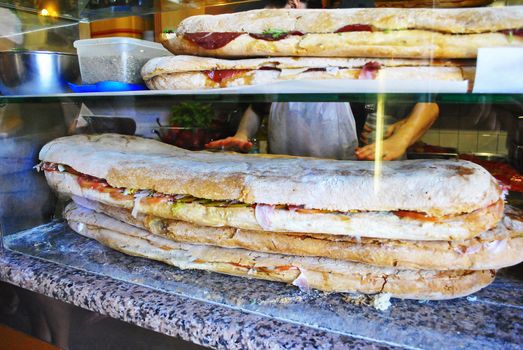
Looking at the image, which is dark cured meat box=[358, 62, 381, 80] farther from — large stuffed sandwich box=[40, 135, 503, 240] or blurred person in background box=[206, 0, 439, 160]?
large stuffed sandwich box=[40, 135, 503, 240]

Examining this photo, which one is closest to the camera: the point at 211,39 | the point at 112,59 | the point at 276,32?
the point at 276,32

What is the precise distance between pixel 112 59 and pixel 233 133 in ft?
1.94

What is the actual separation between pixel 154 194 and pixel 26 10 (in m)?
1.36

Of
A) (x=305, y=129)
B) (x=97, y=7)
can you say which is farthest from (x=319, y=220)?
(x=97, y=7)

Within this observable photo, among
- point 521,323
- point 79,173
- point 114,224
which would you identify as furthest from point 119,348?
point 521,323

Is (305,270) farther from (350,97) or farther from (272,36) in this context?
(272,36)

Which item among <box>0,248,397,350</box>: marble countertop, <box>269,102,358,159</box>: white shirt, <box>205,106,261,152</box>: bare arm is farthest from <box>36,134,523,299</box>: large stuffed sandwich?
<box>269,102,358,159</box>: white shirt

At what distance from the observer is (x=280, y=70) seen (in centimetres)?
138

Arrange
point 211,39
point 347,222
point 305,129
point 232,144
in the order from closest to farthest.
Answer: point 347,222 → point 211,39 → point 232,144 → point 305,129

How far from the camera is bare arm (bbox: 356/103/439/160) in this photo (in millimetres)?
1303

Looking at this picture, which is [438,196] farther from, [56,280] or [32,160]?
[32,160]

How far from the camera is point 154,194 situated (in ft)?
4.61

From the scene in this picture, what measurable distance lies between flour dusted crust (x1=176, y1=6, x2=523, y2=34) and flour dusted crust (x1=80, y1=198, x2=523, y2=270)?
528mm

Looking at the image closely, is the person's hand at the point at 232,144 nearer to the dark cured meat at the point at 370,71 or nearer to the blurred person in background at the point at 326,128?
the blurred person in background at the point at 326,128
